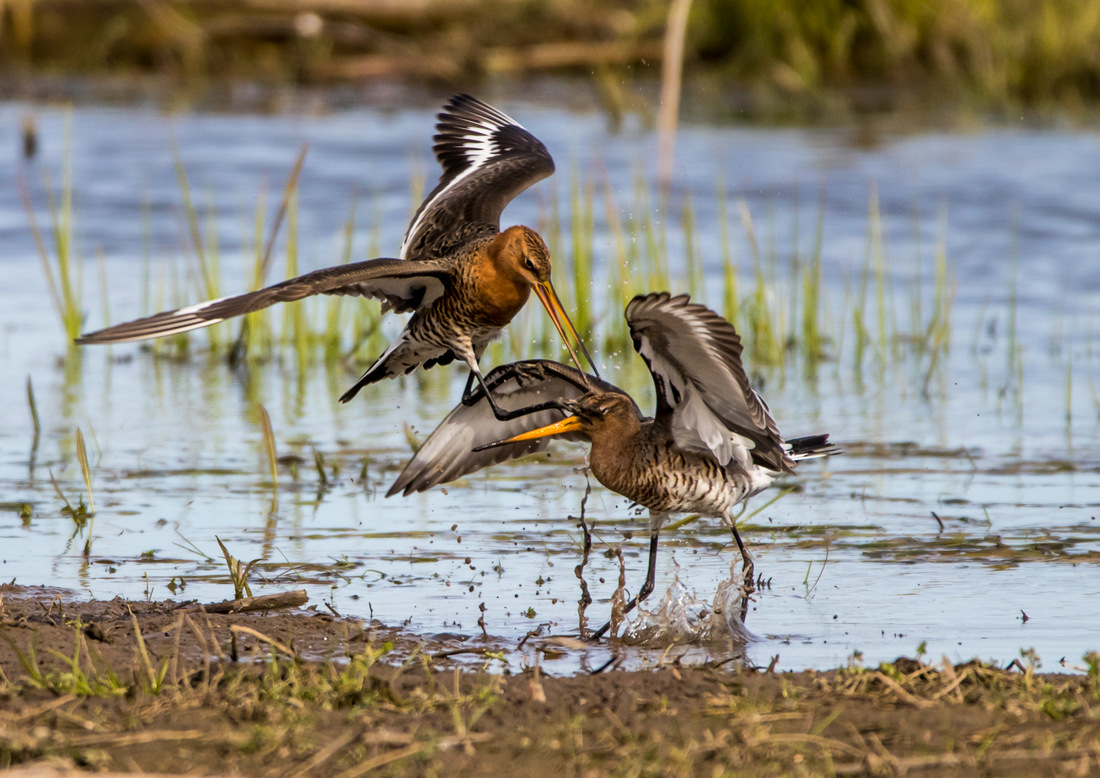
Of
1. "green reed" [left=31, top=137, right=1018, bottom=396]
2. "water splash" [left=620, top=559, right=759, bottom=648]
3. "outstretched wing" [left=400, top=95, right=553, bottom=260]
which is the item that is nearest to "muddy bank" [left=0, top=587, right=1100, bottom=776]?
"water splash" [left=620, top=559, right=759, bottom=648]

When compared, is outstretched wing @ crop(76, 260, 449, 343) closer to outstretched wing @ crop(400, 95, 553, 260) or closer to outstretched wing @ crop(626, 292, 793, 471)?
outstretched wing @ crop(400, 95, 553, 260)

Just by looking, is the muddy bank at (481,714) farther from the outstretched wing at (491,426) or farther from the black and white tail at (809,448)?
the black and white tail at (809,448)

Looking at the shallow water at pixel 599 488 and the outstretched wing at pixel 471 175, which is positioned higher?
the outstretched wing at pixel 471 175

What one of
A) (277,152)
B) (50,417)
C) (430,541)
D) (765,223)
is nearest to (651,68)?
(277,152)

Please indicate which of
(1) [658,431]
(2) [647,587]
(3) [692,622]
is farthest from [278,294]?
(3) [692,622]

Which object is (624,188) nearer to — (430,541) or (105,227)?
(105,227)

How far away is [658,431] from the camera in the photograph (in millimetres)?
5637

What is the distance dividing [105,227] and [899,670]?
11.2 meters

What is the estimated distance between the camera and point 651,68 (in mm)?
21078

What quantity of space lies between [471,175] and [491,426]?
145 centimetres

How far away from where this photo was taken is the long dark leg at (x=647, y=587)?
5.21 metres

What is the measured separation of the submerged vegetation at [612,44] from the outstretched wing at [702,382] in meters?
14.3

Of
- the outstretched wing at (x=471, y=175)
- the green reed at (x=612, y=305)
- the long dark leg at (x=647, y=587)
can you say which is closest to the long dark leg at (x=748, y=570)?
the long dark leg at (x=647, y=587)

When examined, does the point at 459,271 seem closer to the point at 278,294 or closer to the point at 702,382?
the point at 278,294
